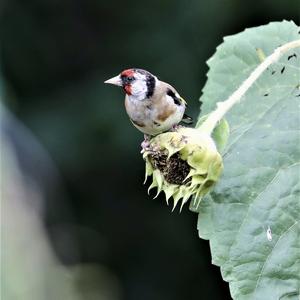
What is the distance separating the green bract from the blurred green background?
193cm

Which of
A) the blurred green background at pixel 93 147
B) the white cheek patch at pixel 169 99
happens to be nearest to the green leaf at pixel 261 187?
the white cheek patch at pixel 169 99

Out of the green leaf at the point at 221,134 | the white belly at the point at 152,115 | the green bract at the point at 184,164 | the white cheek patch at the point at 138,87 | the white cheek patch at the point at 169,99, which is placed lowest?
the green bract at the point at 184,164

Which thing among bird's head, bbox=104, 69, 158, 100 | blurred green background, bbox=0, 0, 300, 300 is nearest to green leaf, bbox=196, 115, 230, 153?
bird's head, bbox=104, 69, 158, 100

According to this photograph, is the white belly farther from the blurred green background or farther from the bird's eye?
the blurred green background

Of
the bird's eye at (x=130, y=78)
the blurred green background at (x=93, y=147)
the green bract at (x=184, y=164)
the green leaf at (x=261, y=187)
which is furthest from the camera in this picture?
the blurred green background at (x=93, y=147)

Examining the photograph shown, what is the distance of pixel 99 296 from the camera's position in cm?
441

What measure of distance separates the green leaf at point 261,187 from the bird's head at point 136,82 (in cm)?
16

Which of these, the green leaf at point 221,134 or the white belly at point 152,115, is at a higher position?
the white belly at point 152,115

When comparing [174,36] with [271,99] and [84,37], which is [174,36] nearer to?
[84,37]

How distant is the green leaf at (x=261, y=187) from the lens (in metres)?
1.60

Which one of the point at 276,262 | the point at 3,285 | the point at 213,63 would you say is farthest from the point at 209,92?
the point at 3,285

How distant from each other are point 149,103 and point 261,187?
34 cm

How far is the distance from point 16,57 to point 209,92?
8.98ft

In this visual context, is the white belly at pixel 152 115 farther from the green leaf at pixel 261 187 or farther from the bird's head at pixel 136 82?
the green leaf at pixel 261 187
